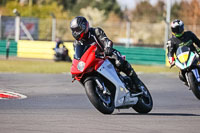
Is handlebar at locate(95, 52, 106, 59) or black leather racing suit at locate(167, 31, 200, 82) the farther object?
black leather racing suit at locate(167, 31, 200, 82)

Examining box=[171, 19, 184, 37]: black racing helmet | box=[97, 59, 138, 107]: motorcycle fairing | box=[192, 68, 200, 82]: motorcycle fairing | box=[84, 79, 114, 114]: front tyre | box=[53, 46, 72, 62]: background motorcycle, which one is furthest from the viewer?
box=[53, 46, 72, 62]: background motorcycle

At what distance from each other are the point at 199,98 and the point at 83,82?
3.87 metres

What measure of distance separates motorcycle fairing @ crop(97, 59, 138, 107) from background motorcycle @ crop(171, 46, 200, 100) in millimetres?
2910

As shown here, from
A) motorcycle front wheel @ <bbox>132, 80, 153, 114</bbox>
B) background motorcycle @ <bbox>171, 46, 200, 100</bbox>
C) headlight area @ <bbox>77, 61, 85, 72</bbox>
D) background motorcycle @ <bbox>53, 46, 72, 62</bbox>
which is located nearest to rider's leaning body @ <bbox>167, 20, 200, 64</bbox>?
background motorcycle @ <bbox>171, 46, 200, 100</bbox>

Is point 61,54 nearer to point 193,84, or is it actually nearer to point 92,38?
point 193,84

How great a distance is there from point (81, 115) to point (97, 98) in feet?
1.62

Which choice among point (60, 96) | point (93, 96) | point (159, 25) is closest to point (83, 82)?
point (93, 96)

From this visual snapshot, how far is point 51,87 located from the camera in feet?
47.7

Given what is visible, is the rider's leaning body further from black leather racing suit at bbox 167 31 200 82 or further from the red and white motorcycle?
the red and white motorcycle

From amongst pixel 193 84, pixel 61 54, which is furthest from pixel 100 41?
pixel 61 54

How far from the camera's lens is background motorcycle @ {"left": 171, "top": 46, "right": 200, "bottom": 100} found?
11.5m

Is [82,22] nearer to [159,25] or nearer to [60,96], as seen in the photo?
[60,96]

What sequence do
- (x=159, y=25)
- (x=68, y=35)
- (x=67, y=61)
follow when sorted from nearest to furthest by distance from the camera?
(x=67, y=61), (x=68, y=35), (x=159, y=25)

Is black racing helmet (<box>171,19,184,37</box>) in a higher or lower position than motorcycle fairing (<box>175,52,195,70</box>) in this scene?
higher
